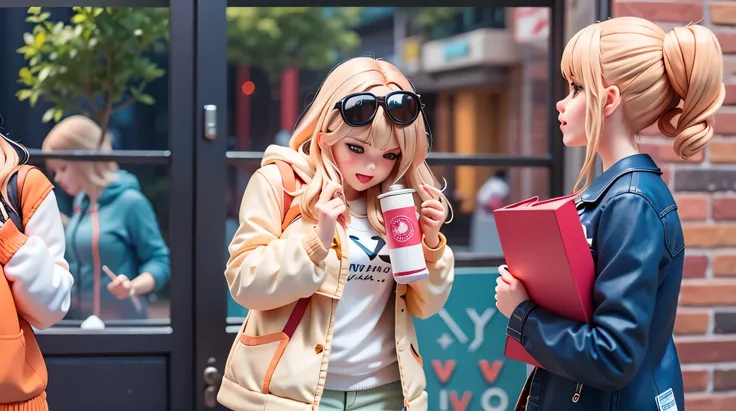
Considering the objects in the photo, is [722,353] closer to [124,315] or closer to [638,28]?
[638,28]

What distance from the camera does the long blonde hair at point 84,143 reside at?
10.8ft

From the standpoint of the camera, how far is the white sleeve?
2105 mm

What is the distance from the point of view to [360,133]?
2.23 metres

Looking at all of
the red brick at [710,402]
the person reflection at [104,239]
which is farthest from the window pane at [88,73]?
the red brick at [710,402]

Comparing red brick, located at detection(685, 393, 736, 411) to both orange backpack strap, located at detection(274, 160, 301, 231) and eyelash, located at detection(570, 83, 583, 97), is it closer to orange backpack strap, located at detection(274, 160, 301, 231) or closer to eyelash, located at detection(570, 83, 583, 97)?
eyelash, located at detection(570, 83, 583, 97)

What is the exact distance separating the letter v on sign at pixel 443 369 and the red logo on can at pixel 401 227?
139 centimetres

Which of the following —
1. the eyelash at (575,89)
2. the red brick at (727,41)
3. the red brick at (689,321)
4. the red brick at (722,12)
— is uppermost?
the red brick at (722,12)

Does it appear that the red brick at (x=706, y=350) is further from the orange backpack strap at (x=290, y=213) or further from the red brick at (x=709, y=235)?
the orange backpack strap at (x=290, y=213)

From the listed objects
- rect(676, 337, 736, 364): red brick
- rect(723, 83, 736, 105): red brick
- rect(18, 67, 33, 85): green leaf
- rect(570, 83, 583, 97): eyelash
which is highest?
rect(18, 67, 33, 85): green leaf

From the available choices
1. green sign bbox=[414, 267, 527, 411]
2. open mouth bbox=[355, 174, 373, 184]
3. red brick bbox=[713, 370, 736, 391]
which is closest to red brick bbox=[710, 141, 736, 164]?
red brick bbox=[713, 370, 736, 391]

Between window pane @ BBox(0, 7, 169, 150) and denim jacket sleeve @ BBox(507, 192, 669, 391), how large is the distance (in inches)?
75.7

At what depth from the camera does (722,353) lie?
317cm

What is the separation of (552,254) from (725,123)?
A: 1.61 metres

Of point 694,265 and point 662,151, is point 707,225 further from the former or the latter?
point 662,151
